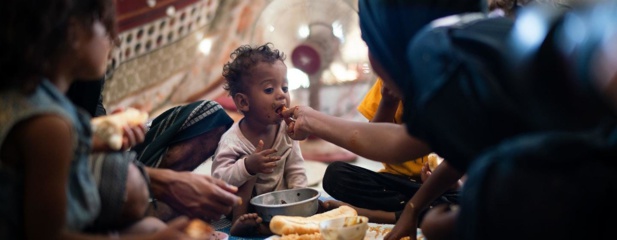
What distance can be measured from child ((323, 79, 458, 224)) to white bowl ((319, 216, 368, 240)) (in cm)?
49

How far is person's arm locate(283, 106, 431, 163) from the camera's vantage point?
68.1 inches

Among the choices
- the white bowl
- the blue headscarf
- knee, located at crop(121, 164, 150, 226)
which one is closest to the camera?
knee, located at crop(121, 164, 150, 226)

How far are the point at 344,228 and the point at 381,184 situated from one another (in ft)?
2.16

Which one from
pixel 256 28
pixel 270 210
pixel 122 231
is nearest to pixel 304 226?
pixel 270 210

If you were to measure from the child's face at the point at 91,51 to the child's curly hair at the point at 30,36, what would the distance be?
0.05 meters

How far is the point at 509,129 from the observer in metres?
1.19

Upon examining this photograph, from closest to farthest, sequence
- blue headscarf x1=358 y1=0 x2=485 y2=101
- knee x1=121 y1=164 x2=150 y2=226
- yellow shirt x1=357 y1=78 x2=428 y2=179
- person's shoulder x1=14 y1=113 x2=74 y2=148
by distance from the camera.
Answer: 1. person's shoulder x1=14 y1=113 x2=74 y2=148
2. knee x1=121 y1=164 x2=150 y2=226
3. blue headscarf x1=358 y1=0 x2=485 y2=101
4. yellow shirt x1=357 y1=78 x2=428 y2=179

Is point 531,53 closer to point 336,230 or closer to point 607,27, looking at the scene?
point 607,27

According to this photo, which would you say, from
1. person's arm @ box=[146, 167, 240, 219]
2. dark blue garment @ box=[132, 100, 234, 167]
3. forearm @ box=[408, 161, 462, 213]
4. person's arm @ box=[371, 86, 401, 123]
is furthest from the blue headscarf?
dark blue garment @ box=[132, 100, 234, 167]

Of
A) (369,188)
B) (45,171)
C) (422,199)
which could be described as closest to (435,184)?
(422,199)

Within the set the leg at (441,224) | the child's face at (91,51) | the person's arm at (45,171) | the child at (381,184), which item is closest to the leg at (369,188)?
the child at (381,184)

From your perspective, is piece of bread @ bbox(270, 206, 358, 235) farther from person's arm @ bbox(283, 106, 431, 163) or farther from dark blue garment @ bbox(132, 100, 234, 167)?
dark blue garment @ bbox(132, 100, 234, 167)

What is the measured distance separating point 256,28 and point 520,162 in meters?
2.46

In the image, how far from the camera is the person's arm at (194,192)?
143 centimetres
